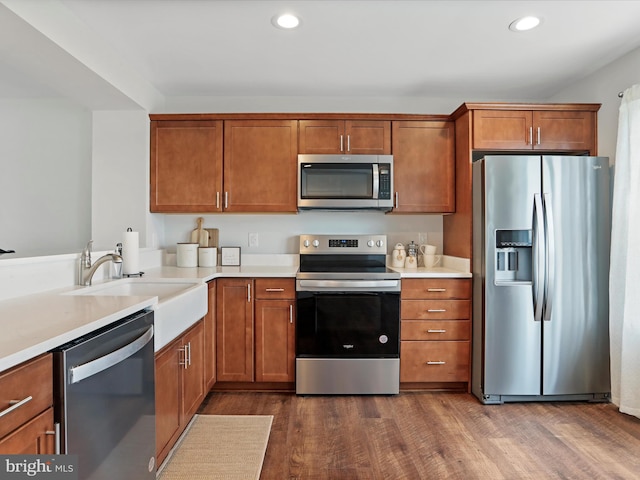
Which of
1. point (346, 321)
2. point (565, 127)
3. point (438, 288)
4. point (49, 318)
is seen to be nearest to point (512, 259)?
point (438, 288)

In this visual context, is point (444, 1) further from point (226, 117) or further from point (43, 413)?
point (43, 413)

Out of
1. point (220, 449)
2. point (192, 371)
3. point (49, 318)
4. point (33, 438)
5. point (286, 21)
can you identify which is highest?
point (286, 21)

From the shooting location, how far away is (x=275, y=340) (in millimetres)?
2902

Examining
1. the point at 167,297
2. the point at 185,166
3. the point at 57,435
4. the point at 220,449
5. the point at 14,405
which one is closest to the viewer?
the point at 14,405

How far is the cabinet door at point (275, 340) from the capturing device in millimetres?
2898

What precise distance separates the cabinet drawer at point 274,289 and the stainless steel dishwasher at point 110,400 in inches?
52.0

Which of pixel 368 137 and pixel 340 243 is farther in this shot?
pixel 340 243

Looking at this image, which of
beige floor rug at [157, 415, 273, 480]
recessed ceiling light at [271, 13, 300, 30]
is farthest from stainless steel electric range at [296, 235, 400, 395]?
recessed ceiling light at [271, 13, 300, 30]

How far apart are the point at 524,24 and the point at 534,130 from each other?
0.86 m

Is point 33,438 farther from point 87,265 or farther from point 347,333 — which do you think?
point 347,333

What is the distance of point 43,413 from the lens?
1.02 meters

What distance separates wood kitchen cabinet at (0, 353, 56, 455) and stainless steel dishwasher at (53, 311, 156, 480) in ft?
0.10

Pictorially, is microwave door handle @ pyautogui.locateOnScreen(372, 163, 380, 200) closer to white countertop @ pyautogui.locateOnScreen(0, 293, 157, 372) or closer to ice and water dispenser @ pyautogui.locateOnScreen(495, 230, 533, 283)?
ice and water dispenser @ pyautogui.locateOnScreen(495, 230, 533, 283)

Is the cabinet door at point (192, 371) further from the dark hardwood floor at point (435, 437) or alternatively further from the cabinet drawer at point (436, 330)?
the cabinet drawer at point (436, 330)
